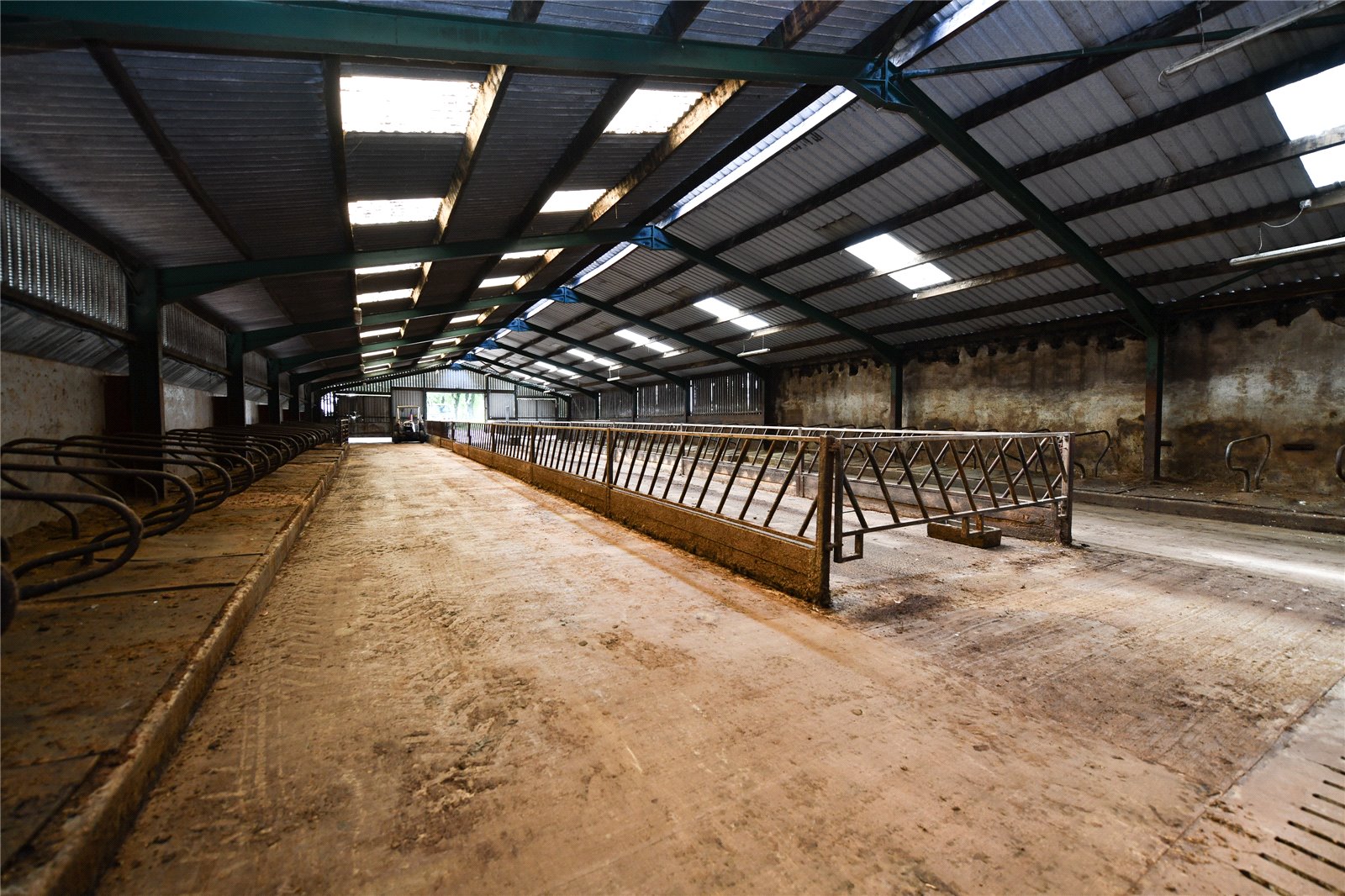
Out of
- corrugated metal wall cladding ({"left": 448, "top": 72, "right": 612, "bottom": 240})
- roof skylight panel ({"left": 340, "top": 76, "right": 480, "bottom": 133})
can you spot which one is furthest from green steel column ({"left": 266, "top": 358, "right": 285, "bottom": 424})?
roof skylight panel ({"left": 340, "top": 76, "right": 480, "bottom": 133})

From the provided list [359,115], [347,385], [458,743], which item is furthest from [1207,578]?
[347,385]

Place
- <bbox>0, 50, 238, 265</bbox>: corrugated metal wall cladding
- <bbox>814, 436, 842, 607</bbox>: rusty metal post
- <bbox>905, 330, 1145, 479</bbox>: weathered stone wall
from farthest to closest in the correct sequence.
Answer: <bbox>905, 330, 1145, 479</bbox>: weathered stone wall, <bbox>814, 436, 842, 607</bbox>: rusty metal post, <bbox>0, 50, 238, 265</bbox>: corrugated metal wall cladding

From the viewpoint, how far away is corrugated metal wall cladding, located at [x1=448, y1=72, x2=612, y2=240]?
538 cm

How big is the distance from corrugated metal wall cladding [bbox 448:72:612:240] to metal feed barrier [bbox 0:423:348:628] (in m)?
4.26

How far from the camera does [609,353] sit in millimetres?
23828

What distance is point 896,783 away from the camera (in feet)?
6.17

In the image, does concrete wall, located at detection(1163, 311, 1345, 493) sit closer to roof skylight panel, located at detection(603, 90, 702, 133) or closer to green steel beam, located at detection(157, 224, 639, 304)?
roof skylight panel, located at detection(603, 90, 702, 133)

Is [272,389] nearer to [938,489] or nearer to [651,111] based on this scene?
[651,111]

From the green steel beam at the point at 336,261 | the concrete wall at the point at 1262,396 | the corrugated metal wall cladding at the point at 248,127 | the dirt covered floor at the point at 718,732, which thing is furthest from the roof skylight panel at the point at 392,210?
the concrete wall at the point at 1262,396

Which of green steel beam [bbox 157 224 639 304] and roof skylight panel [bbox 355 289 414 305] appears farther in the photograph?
roof skylight panel [bbox 355 289 414 305]

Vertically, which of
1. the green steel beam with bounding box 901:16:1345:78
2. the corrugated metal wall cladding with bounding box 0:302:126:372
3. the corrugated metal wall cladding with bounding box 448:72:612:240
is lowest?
the corrugated metal wall cladding with bounding box 0:302:126:372

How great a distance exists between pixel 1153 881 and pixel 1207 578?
4405 millimetres

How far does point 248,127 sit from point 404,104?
134cm

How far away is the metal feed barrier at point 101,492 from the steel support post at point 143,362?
33cm
